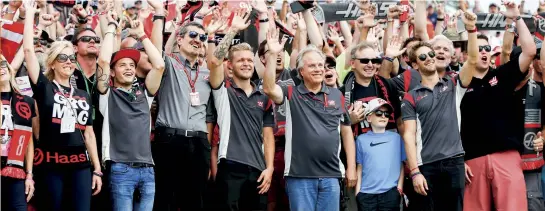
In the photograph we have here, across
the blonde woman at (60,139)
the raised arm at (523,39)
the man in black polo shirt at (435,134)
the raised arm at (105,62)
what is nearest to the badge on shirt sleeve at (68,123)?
the blonde woman at (60,139)

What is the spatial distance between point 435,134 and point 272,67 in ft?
6.18

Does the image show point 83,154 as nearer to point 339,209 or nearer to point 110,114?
point 110,114

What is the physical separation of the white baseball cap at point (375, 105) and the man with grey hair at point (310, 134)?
33cm

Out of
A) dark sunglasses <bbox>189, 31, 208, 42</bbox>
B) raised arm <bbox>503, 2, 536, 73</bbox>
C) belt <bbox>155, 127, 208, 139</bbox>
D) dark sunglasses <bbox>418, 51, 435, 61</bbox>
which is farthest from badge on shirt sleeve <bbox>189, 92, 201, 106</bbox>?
raised arm <bbox>503, 2, 536, 73</bbox>

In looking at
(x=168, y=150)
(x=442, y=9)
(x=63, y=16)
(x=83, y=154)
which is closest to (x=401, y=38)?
(x=442, y=9)

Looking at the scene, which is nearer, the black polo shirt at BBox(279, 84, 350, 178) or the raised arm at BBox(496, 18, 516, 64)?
the black polo shirt at BBox(279, 84, 350, 178)

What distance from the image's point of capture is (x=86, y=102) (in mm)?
7934

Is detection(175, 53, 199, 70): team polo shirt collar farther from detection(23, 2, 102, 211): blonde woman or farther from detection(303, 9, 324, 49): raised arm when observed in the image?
detection(303, 9, 324, 49): raised arm

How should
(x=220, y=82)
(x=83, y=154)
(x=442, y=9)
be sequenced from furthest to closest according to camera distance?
(x=442, y=9) < (x=220, y=82) < (x=83, y=154)

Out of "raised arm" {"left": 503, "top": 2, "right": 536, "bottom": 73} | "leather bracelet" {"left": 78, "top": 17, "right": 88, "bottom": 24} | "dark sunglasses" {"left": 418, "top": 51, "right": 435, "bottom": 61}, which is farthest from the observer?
"leather bracelet" {"left": 78, "top": 17, "right": 88, "bottom": 24}

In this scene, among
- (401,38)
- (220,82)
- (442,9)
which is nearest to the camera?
(220,82)

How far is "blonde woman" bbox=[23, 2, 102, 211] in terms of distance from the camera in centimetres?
766

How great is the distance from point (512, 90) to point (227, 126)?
3.06m

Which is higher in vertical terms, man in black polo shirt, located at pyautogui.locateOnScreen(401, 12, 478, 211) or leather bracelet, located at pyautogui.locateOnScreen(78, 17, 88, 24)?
leather bracelet, located at pyautogui.locateOnScreen(78, 17, 88, 24)
